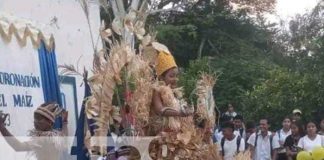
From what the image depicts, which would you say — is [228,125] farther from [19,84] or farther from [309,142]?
[19,84]

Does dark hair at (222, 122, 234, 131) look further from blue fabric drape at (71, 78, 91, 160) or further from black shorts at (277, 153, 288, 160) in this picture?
blue fabric drape at (71, 78, 91, 160)

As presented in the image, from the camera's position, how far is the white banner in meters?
6.29

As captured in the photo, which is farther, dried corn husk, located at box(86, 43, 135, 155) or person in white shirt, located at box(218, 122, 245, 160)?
person in white shirt, located at box(218, 122, 245, 160)

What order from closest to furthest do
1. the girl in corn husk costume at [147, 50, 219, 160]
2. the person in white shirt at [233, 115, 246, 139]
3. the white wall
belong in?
1. the girl in corn husk costume at [147, 50, 219, 160]
2. the white wall
3. the person in white shirt at [233, 115, 246, 139]

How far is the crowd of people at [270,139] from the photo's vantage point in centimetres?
948

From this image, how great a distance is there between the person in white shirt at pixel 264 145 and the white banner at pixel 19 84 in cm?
435

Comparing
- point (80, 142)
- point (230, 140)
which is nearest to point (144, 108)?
point (80, 142)

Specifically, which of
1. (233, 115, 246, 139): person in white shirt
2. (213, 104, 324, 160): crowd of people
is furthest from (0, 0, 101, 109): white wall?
(233, 115, 246, 139): person in white shirt

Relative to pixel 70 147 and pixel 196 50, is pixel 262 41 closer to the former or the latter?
pixel 196 50

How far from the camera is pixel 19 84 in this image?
258 inches

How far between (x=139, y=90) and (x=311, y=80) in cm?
1048

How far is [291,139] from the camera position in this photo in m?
9.93

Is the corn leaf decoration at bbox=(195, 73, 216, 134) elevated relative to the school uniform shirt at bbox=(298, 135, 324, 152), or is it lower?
elevated

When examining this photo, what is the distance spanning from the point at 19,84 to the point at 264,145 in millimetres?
4875
